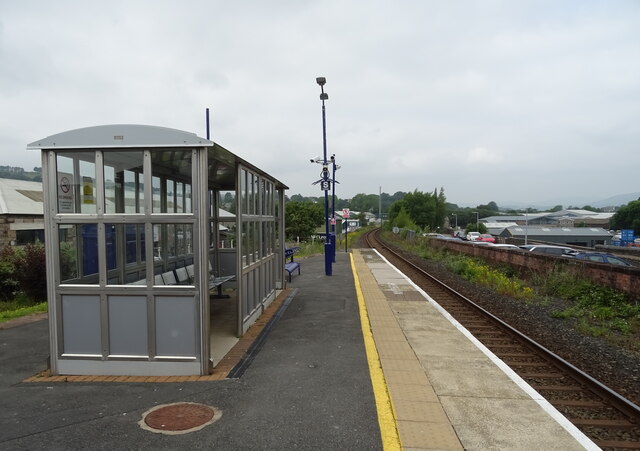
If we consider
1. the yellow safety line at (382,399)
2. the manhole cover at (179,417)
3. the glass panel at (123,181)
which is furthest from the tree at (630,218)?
the manhole cover at (179,417)

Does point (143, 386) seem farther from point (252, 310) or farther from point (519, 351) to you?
point (519, 351)

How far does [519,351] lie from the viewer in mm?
6965

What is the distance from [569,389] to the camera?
5336 millimetres

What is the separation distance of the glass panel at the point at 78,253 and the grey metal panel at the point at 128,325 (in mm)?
509

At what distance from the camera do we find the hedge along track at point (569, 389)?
427 centimetres

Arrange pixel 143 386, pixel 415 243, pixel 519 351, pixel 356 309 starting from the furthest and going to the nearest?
pixel 415 243
pixel 356 309
pixel 519 351
pixel 143 386

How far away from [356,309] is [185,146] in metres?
5.58

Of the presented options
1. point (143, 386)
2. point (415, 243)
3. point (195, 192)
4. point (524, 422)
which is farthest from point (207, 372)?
point (415, 243)

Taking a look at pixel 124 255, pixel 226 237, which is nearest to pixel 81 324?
pixel 124 255

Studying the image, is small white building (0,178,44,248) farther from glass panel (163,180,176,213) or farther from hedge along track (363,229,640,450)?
hedge along track (363,229,640,450)

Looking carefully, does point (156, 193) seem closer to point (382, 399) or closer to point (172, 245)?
point (172, 245)

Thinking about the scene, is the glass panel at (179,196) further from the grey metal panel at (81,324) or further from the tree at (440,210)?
the tree at (440,210)

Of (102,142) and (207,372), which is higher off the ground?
(102,142)

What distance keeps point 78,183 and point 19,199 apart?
2070cm
